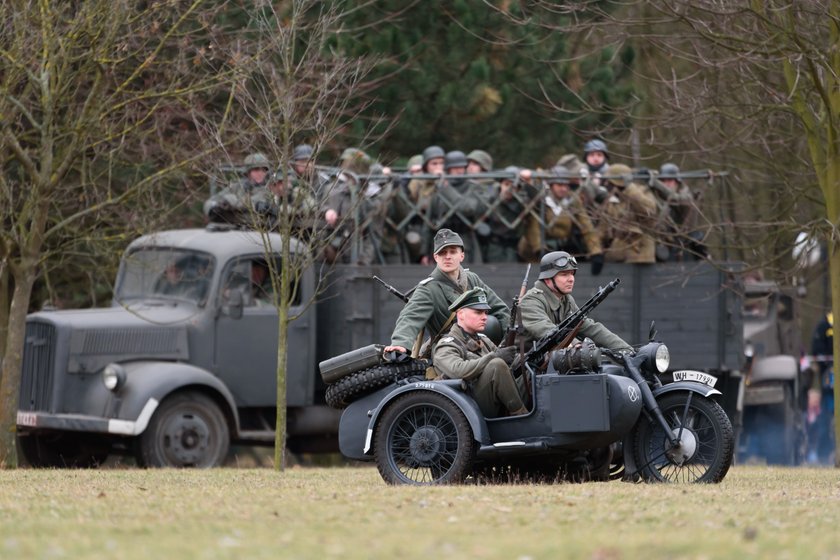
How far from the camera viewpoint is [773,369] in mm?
23219

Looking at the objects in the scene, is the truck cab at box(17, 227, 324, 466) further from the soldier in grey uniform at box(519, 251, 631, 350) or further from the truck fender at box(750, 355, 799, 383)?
the truck fender at box(750, 355, 799, 383)

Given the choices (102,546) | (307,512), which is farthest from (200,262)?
(102,546)

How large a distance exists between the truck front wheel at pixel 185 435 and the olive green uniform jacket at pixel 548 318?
5.56 m

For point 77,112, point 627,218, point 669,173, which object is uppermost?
point 77,112

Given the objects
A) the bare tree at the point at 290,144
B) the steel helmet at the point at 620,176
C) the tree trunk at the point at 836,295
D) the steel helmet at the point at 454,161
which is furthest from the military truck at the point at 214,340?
the tree trunk at the point at 836,295

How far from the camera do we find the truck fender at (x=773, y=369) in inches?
904

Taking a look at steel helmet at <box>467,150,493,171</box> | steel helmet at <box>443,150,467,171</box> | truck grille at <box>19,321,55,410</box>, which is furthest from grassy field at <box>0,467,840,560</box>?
steel helmet at <box>467,150,493,171</box>

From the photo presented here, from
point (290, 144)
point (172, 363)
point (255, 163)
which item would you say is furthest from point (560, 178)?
point (172, 363)

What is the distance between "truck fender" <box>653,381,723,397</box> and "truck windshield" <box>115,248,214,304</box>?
718 cm

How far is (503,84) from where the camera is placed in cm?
2373

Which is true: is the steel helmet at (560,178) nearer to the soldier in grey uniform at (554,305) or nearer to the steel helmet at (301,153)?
the steel helmet at (301,153)

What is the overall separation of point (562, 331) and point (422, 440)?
48.8 inches

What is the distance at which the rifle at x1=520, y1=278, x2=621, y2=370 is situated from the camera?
12.0m

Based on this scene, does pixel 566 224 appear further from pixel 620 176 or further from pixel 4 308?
pixel 4 308
